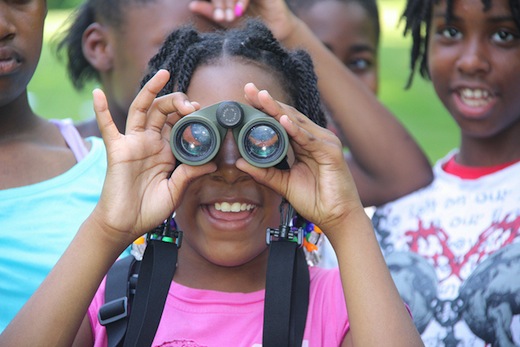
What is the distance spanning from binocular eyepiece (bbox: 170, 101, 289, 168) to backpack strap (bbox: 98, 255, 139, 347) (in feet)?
1.44

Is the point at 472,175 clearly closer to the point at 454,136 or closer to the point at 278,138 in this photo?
the point at 278,138

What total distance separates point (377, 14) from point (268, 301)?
2599 mm

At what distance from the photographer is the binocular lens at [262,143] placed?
8.47 ft

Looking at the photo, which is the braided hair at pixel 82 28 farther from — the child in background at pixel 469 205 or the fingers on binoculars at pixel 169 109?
the fingers on binoculars at pixel 169 109

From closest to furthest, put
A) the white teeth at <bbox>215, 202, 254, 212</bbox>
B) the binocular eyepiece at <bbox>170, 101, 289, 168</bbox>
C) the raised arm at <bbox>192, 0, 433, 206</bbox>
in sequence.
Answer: the binocular eyepiece at <bbox>170, 101, 289, 168</bbox>, the white teeth at <bbox>215, 202, 254, 212</bbox>, the raised arm at <bbox>192, 0, 433, 206</bbox>

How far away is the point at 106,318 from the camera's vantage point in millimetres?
2695

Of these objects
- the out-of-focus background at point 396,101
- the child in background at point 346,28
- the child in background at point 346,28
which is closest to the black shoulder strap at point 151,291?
the child in background at point 346,28

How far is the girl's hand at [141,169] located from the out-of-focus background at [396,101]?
19.7 ft

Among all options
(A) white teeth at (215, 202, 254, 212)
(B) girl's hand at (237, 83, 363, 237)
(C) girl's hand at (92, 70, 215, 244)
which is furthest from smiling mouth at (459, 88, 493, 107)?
(C) girl's hand at (92, 70, 215, 244)

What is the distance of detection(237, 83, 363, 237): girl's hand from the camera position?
103 inches

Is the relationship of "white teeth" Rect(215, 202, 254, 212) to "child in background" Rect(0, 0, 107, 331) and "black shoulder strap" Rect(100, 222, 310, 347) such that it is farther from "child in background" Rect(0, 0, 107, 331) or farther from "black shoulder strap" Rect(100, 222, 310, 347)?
"child in background" Rect(0, 0, 107, 331)

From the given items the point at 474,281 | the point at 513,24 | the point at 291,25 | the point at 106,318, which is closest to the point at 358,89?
the point at 291,25

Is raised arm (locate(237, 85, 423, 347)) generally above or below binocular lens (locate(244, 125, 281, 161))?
below

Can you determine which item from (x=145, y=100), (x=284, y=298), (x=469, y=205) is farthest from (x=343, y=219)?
(x=469, y=205)
